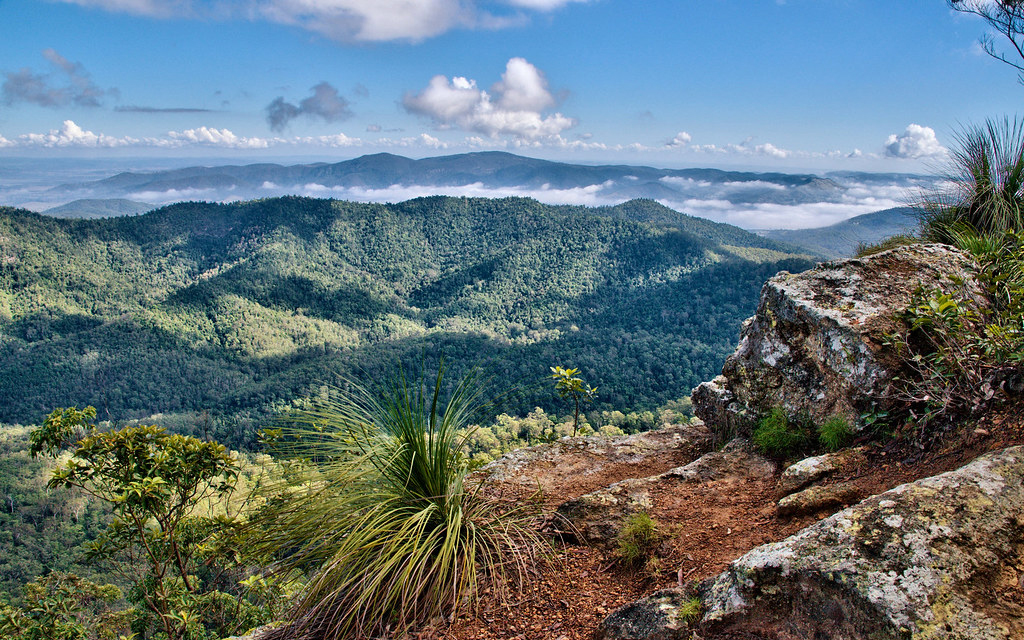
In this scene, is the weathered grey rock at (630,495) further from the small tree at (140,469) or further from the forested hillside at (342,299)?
the forested hillside at (342,299)

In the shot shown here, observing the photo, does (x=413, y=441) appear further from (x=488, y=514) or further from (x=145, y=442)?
(x=145, y=442)

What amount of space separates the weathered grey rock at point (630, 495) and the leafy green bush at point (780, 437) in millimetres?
106

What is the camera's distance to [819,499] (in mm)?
2740

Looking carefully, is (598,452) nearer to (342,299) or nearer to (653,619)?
(653,619)

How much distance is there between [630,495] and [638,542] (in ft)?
2.35

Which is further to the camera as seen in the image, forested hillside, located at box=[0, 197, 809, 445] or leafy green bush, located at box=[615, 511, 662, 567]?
forested hillside, located at box=[0, 197, 809, 445]

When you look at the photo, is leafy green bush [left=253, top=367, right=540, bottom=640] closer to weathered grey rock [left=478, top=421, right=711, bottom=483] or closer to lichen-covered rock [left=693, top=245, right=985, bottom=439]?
weathered grey rock [left=478, top=421, right=711, bottom=483]

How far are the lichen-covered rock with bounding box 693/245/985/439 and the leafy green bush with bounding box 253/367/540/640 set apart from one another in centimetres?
254

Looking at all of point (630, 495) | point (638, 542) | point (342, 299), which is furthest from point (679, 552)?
point (342, 299)

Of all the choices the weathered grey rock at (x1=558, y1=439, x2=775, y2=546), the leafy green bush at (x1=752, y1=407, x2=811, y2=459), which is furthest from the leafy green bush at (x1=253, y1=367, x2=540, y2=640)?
the leafy green bush at (x1=752, y1=407, x2=811, y2=459)

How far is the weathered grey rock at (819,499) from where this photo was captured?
105 inches

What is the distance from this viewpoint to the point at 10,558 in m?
35.0

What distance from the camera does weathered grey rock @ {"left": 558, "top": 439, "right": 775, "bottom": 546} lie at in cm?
321

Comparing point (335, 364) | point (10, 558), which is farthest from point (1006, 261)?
point (335, 364)
